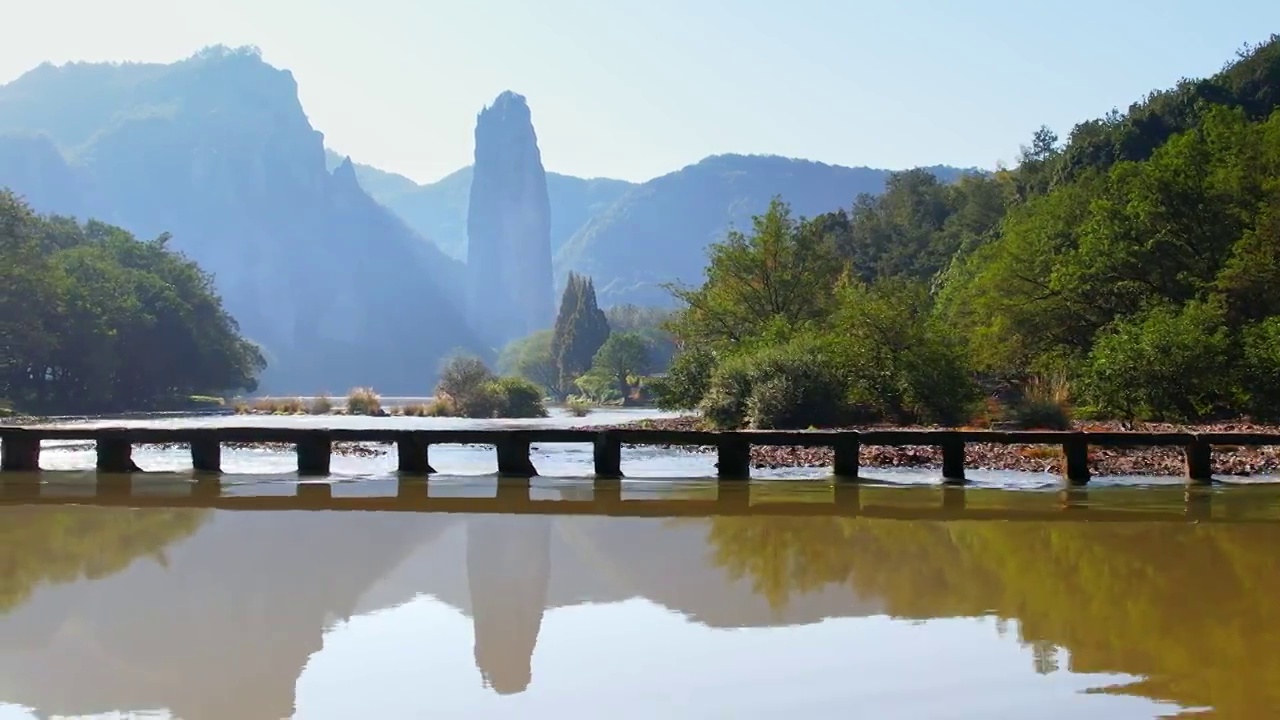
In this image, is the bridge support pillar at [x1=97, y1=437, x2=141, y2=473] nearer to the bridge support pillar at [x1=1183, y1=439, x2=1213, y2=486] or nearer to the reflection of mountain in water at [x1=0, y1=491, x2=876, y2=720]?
the reflection of mountain in water at [x1=0, y1=491, x2=876, y2=720]

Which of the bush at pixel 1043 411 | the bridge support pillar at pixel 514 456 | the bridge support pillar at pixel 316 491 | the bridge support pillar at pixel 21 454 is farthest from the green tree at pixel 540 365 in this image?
the bridge support pillar at pixel 316 491

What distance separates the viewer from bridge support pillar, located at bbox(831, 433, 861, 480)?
19.5 metres

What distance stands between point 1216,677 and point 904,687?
1.59 m

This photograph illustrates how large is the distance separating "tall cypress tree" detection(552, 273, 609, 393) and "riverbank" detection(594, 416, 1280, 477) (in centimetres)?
11933

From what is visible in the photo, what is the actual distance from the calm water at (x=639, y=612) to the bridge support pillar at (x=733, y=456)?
4834mm

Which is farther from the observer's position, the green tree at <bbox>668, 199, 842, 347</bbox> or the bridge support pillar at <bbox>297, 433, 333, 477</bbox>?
the green tree at <bbox>668, 199, 842, 347</bbox>

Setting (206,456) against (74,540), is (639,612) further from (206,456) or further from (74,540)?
(206,456)

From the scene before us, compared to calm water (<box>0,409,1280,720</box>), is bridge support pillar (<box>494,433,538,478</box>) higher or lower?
higher

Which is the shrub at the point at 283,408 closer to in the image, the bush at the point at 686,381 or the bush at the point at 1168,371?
the bush at the point at 686,381

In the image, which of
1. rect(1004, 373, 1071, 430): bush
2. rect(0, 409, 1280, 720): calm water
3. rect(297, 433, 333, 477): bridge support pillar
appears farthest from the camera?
rect(1004, 373, 1071, 430): bush

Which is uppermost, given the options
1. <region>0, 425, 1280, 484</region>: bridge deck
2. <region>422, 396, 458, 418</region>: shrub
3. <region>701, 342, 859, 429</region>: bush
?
<region>701, 342, 859, 429</region>: bush

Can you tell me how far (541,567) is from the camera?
10023 millimetres

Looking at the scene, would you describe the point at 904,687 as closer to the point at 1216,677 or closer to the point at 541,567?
the point at 1216,677

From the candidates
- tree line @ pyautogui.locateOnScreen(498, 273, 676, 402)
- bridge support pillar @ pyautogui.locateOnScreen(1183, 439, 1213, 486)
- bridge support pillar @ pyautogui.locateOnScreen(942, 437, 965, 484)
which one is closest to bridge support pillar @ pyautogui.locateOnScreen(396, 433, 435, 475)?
bridge support pillar @ pyautogui.locateOnScreen(942, 437, 965, 484)
